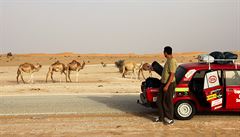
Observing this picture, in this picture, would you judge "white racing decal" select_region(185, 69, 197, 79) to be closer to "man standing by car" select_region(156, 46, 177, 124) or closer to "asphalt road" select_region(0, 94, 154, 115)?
"man standing by car" select_region(156, 46, 177, 124)

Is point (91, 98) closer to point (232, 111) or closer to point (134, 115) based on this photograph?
point (134, 115)

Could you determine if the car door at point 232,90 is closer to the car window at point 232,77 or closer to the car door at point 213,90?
the car window at point 232,77

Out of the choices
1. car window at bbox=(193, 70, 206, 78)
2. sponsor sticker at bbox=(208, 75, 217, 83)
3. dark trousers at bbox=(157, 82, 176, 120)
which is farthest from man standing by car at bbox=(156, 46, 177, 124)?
sponsor sticker at bbox=(208, 75, 217, 83)

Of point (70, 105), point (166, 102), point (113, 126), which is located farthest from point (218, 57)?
point (70, 105)

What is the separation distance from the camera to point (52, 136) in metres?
10.6

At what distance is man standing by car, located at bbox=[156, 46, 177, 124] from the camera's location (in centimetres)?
1187

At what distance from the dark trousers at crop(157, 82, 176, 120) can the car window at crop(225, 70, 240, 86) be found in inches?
62.2

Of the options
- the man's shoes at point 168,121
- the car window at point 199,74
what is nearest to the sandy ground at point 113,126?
the man's shoes at point 168,121

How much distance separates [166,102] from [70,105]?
198 inches

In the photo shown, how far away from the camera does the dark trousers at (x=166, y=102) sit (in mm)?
11938

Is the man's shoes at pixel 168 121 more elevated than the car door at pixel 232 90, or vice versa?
the car door at pixel 232 90

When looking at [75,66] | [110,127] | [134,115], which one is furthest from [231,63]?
[75,66]

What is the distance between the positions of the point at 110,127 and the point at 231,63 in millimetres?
4116

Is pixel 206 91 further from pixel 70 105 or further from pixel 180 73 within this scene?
pixel 70 105
